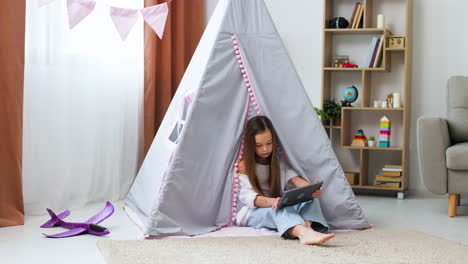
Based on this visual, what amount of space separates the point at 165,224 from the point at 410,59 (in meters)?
2.49

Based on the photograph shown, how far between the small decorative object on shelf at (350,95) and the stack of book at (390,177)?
53 centimetres

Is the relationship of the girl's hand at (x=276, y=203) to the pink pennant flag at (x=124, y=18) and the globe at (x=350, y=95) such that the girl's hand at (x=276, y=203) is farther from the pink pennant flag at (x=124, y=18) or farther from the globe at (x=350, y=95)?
the globe at (x=350, y=95)

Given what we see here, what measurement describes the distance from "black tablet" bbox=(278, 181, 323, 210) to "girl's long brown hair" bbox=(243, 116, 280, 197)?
8.5 inches

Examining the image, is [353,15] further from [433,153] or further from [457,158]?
[457,158]

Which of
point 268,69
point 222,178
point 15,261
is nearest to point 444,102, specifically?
point 268,69

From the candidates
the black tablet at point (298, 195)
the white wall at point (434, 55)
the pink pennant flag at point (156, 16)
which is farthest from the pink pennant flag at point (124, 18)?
the white wall at point (434, 55)

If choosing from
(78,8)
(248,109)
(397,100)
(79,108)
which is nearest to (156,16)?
(78,8)

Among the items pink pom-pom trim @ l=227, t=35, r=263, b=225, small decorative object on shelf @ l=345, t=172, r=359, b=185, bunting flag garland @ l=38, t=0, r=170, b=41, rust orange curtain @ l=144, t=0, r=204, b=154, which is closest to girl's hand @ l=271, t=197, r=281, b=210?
pink pom-pom trim @ l=227, t=35, r=263, b=225

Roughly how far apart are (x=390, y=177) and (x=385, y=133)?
1.03ft

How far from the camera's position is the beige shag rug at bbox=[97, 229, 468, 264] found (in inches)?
93.7

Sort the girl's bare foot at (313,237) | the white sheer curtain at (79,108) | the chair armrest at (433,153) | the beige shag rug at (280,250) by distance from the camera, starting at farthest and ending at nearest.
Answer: the chair armrest at (433,153) < the white sheer curtain at (79,108) < the girl's bare foot at (313,237) < the beige shag rug at (280,250)

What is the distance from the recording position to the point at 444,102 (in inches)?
175

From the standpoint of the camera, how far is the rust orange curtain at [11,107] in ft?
10.1

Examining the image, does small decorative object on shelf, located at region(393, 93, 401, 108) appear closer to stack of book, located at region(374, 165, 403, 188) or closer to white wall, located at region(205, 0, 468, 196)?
white wall, located at region(205, 0, 468, 196)
